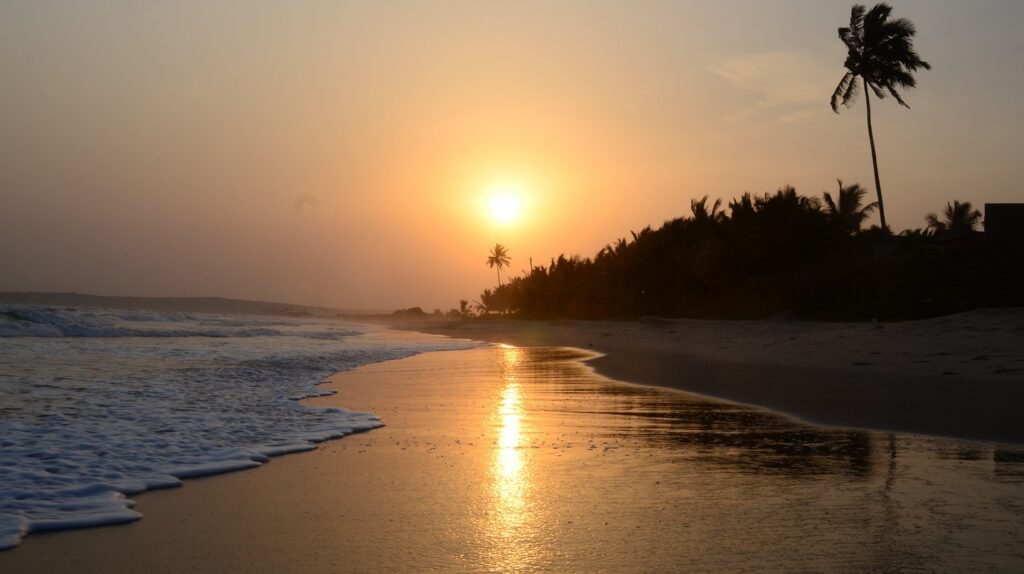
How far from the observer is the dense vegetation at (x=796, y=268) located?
27.9 metres

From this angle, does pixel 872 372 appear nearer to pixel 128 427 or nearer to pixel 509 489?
pixel 509 489

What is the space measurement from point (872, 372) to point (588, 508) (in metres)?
9.84

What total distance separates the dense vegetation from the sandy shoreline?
820cm

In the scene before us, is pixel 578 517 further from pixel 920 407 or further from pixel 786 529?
pixel 920 407

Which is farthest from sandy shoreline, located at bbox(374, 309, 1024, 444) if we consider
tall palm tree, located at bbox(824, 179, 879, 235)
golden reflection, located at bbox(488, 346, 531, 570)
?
tall palm tree, located at bbox(824, 179, 879, 235)

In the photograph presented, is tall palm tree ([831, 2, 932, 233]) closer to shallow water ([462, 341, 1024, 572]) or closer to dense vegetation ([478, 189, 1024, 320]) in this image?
dense vegetation ([478, 189, 1024, 320])

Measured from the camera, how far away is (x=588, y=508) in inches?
189

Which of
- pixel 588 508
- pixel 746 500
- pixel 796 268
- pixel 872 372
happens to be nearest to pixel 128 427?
pixel 588 508

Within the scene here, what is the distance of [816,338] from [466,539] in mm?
Answer: 17162

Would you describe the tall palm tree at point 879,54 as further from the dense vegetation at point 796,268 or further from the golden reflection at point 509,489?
the golden reflection at point 509,489

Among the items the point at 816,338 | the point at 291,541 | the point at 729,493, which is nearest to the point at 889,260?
the point at 816,338

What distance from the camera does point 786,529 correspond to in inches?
167

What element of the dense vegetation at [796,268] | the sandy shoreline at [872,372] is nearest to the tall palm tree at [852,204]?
the dense vegetation at [796,268]

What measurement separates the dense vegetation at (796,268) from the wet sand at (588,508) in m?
23.3
